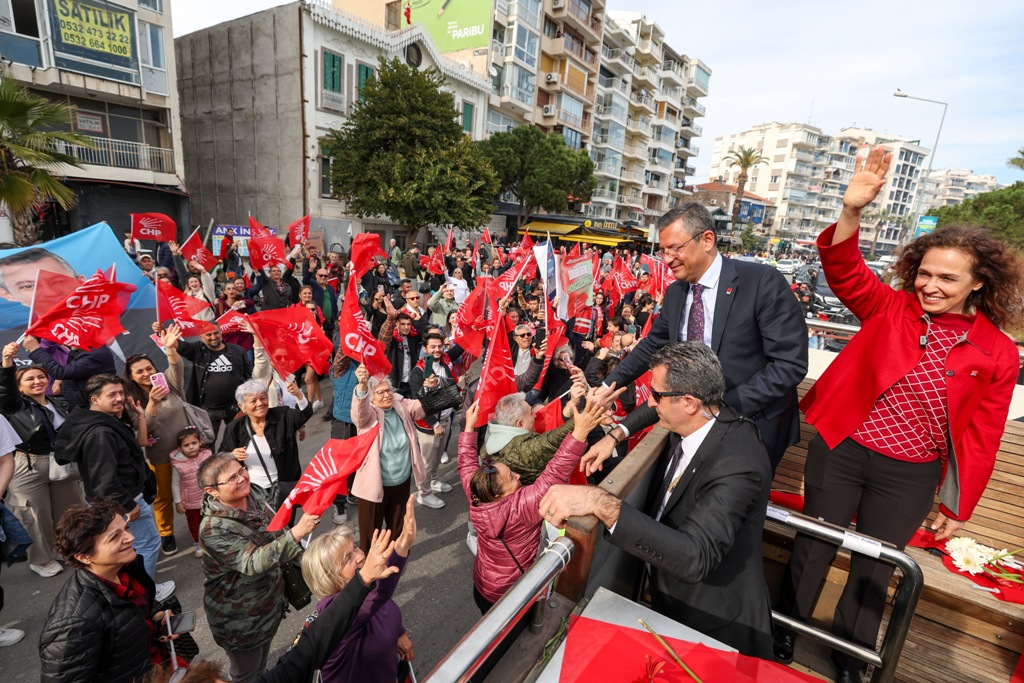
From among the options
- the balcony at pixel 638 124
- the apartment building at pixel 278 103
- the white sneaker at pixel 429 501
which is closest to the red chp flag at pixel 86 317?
the white sneaker at pixel 429 501

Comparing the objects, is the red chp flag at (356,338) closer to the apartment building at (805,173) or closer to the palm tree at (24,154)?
the palm tree at (24,154)

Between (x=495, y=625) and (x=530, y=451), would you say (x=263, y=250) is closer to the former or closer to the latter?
(x=530, y=451)

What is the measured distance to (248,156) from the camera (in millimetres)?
25344

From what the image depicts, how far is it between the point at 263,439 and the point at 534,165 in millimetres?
30397

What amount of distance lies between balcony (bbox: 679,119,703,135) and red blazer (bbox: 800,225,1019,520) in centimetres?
6773

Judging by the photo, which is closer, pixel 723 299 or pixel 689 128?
pixel 723 299

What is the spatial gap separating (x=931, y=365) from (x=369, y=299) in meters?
9.18

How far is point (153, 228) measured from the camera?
1020 centimetres

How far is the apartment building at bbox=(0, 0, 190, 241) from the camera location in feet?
52.4

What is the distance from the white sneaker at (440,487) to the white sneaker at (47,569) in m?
3.35

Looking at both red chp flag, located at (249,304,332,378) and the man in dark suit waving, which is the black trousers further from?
red chp flag, located at (249,304,332,378)

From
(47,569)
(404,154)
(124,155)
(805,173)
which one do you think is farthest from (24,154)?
(805,173)

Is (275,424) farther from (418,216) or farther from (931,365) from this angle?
(418,216)

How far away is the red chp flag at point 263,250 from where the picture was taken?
9.34 metres
